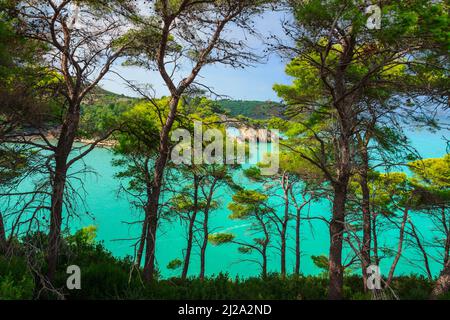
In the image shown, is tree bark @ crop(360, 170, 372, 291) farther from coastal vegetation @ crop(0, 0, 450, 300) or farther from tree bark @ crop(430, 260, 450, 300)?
tree bark @ crop(430, 260, 450, 300)

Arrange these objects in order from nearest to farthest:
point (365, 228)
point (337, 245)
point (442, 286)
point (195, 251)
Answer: point (337, 245) < point (442, 286) < point (365, 228) < point (195, 251)

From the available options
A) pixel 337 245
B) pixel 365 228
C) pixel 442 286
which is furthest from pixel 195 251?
pixel 337 245

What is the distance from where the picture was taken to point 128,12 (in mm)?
6590

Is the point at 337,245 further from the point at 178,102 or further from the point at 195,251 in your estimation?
the point at 195,251

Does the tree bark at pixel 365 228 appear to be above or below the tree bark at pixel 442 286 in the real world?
above

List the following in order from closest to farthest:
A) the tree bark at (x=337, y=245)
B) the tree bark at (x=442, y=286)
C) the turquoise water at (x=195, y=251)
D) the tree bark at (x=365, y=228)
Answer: the tree bark at (x=365, y=228), the tree bark at (x=337, y=245), the tree bark at (x=442, y=286), the turquoise water at (x=195, y=251)

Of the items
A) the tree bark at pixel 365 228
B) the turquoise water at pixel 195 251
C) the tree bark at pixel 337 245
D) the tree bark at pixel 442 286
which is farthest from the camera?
the turquoise water at pixel 195 251

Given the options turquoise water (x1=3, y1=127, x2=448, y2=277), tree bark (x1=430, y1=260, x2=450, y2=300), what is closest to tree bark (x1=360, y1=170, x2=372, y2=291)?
tree bark (x1=430, y1=260, x2=450, y2=300)

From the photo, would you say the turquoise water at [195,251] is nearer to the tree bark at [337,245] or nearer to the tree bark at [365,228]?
the tree bark at [365,228]

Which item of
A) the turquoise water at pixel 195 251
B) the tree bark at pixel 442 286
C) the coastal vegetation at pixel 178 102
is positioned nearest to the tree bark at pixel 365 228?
the coastal vegetation at pixel 178 102

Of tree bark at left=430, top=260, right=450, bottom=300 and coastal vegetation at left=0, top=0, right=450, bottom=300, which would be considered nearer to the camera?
coastal vegetation at left=0, top=0, right=450, bottom=300
